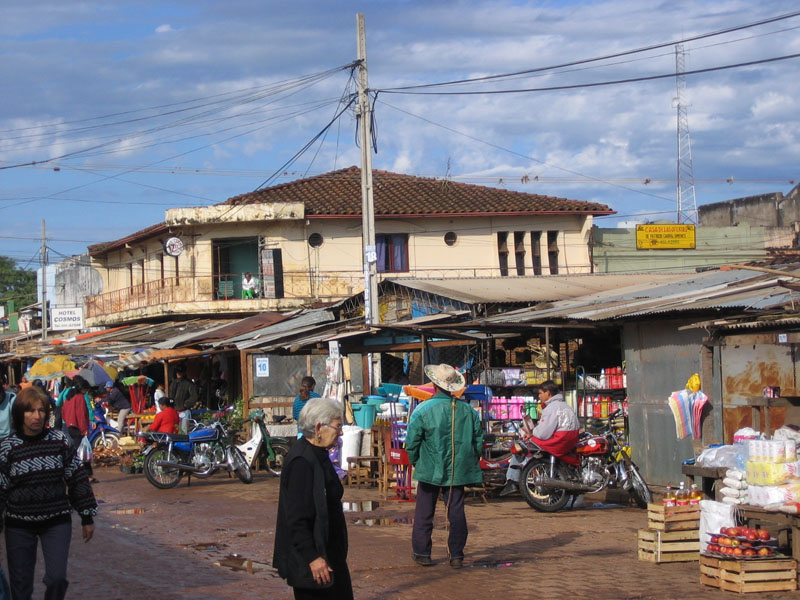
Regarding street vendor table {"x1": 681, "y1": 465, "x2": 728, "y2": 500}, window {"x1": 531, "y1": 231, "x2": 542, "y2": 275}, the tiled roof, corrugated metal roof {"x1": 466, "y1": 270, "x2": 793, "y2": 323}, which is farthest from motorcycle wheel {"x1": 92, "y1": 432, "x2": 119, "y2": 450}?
window {"x1": 531, "y1": 231, "x2": 542, "y2": 275}

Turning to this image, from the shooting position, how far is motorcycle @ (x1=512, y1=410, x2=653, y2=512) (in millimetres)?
12805

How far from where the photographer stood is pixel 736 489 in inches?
351

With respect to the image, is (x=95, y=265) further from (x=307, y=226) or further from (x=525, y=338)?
(x=525, y=338)

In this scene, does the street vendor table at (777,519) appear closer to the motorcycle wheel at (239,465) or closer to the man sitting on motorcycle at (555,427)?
the man sitting on motorcycle at (555,427)

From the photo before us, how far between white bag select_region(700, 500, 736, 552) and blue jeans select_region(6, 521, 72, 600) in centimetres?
539

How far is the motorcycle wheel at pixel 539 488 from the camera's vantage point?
12.8 m

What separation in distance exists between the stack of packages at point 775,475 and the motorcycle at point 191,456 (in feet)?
33.1

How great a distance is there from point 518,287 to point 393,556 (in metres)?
15.3

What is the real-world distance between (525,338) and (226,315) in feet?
59.3

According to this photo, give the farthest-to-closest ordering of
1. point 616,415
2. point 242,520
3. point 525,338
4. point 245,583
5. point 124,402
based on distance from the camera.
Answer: point 124,402
point 525,338
point 616,415
point 242,520
point 245,583

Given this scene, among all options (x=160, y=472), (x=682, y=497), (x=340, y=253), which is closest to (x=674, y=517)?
(x=682, y=497)

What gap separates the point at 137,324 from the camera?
39.8 meters

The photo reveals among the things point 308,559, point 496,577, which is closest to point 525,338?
point 496,577

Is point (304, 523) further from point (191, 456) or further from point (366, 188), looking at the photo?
point (366, 188)
